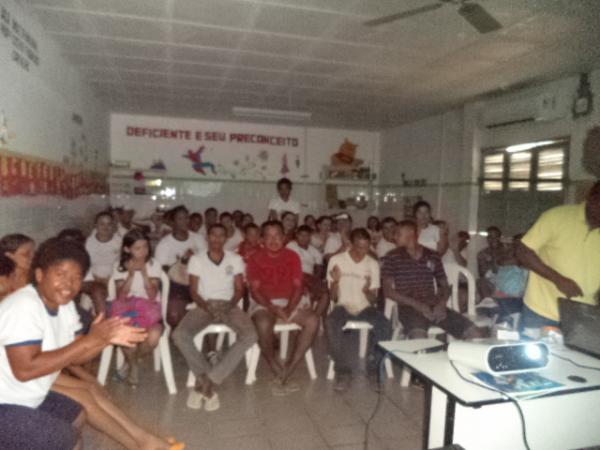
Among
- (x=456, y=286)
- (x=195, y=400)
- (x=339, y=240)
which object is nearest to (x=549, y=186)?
(x=456, y=286)

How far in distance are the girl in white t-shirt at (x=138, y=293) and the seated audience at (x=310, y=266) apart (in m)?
1.45

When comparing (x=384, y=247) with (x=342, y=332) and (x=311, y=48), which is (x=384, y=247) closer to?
(x=342, y=332)

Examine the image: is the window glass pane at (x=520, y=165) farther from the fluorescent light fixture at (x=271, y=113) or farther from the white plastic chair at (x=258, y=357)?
the white plastic chair at (x=258, y=357)

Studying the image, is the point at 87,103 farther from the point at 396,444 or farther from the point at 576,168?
the point at 576,168

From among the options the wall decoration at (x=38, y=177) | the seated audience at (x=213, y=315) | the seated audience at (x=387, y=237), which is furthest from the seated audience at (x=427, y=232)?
the wall decoration at (x=38, y=177)

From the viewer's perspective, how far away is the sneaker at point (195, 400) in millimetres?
2957

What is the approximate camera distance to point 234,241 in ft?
18.9

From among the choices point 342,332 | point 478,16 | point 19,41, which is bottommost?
point 342,332

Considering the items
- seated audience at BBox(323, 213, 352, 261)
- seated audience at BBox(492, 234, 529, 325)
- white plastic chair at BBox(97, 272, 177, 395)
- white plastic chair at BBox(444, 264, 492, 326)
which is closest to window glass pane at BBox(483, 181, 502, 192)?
seated audience at BBox(492, 234, 529, 325)

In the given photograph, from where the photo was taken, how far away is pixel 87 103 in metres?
5.70

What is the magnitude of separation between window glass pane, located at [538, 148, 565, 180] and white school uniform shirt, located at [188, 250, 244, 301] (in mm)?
4104

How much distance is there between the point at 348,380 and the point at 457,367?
5.72 ft

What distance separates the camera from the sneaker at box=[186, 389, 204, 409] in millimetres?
2957

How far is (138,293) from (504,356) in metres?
2.82
